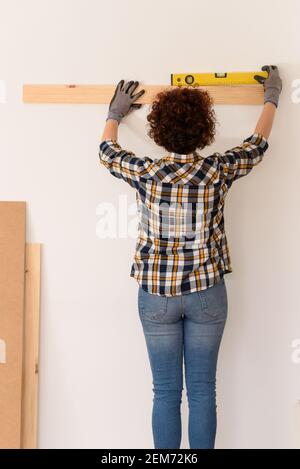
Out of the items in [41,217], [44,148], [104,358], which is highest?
[44,148]

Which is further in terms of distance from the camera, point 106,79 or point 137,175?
point 106,79

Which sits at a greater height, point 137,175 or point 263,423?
point 137,175

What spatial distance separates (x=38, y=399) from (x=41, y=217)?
64 centimetres

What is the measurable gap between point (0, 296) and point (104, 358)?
417 millimetres

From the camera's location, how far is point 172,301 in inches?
61.4

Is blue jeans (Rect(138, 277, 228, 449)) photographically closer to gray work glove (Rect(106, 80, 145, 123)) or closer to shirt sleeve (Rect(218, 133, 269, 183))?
shirt sleeve (Rect(218, 133, 269, 183))

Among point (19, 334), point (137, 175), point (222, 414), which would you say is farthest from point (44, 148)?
point (222, 414)

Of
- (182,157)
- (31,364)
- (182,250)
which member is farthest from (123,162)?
(31,364)

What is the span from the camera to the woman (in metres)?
1.53

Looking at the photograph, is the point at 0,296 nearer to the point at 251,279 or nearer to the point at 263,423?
the point at 251,279

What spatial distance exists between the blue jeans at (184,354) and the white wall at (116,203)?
10.3 inches

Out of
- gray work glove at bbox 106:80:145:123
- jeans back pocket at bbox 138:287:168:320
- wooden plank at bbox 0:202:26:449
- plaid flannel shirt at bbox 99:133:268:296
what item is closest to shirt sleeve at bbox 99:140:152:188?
plaid flannel shirt at bbox 99:133:268:296

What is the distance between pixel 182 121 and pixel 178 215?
263mm

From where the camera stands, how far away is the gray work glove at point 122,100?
5.93ft
